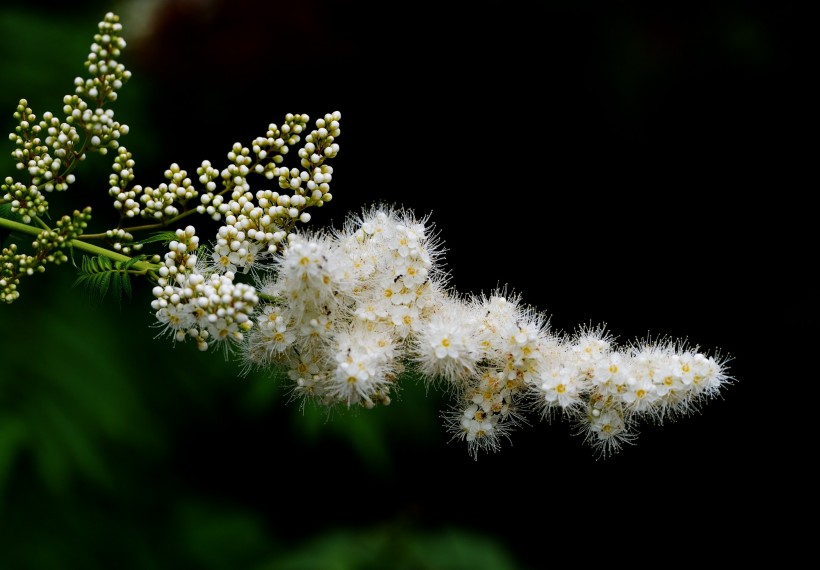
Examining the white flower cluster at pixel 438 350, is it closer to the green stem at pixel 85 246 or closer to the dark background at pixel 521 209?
the green stem at pixel 85 246

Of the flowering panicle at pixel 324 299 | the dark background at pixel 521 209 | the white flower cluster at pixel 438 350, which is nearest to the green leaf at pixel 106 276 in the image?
the flowering panicle at pixel 324 299

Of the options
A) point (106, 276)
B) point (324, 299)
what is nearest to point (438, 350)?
point (324, 299)

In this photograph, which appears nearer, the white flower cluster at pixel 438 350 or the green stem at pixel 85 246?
the green stem at pixel 85 246

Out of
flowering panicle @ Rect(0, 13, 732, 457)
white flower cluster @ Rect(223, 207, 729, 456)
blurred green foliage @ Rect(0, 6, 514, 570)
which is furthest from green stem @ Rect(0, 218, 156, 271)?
blurred green foliage @ Rect(0, 6, 514, 570)

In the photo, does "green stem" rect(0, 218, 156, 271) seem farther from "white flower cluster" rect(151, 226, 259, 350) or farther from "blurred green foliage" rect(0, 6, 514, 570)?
"blurred green foliage" rect(0, 6, 514, 570)

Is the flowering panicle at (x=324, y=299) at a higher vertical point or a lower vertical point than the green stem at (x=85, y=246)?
higher
